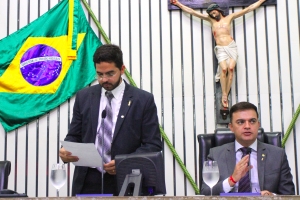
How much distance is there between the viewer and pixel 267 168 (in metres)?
2.86

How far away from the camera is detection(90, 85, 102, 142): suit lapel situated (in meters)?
2.86

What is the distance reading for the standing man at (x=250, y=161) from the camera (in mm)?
2801

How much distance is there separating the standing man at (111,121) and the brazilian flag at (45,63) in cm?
226

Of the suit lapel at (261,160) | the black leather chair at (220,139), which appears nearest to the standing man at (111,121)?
the black leather chair at (220,139)

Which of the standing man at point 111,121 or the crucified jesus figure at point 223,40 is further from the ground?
the crucified jesus figure at point 223,40

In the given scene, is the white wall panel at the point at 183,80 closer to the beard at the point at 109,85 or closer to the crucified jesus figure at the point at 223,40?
the crucified jesus figure at the point at 223,40

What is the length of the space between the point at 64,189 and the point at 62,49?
149cm

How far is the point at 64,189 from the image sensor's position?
505 centimetres

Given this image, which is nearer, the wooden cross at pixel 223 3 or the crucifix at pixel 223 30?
the crucifix at pixel 223 30

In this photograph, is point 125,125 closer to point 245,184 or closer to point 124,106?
point 124,106

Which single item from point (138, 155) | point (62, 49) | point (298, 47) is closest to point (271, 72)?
point (298, 47)

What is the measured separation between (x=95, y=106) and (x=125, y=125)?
0.22 meters

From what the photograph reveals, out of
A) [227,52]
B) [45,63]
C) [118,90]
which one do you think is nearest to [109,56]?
[118,90]

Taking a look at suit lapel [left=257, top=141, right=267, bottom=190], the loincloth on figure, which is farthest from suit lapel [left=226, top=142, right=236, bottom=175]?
the loincloth on figure
